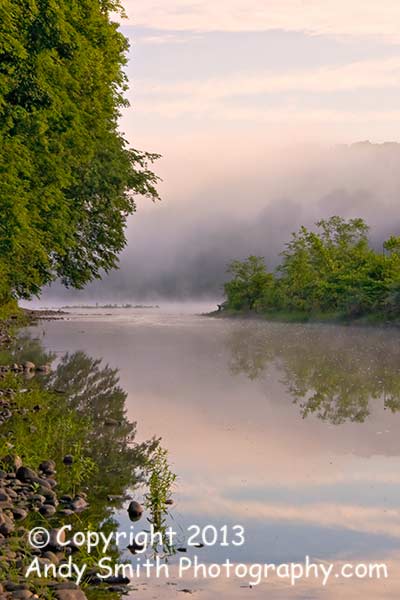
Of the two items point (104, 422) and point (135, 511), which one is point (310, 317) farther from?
point (135, 511)

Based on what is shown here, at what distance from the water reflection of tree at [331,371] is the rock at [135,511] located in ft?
32.2

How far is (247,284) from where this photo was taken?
14288 centimetres

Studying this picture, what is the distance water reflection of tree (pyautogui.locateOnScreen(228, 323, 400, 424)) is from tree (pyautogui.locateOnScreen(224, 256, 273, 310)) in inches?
3151

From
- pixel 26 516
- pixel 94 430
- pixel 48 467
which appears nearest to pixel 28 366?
pixel 94 430

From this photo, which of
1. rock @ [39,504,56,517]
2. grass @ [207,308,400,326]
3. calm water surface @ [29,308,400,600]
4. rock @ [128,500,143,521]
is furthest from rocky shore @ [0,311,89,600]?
grass @ [207,308,400,326]

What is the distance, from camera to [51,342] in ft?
179

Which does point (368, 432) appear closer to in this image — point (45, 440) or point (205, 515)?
point (45, 440)

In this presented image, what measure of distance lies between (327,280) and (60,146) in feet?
253

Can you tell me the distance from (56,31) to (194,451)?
603 inches

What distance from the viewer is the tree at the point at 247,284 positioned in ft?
457

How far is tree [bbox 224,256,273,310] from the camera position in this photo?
139250 mm

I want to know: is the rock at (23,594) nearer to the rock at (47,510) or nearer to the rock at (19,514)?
the rock at (19,514)

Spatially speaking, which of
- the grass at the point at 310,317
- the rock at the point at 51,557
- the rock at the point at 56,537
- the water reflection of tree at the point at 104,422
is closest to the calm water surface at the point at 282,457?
the water reflection of tree at the point at 104,422

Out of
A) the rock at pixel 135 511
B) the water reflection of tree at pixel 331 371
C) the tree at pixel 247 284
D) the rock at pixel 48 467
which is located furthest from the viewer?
the tree at pixel 247 284
